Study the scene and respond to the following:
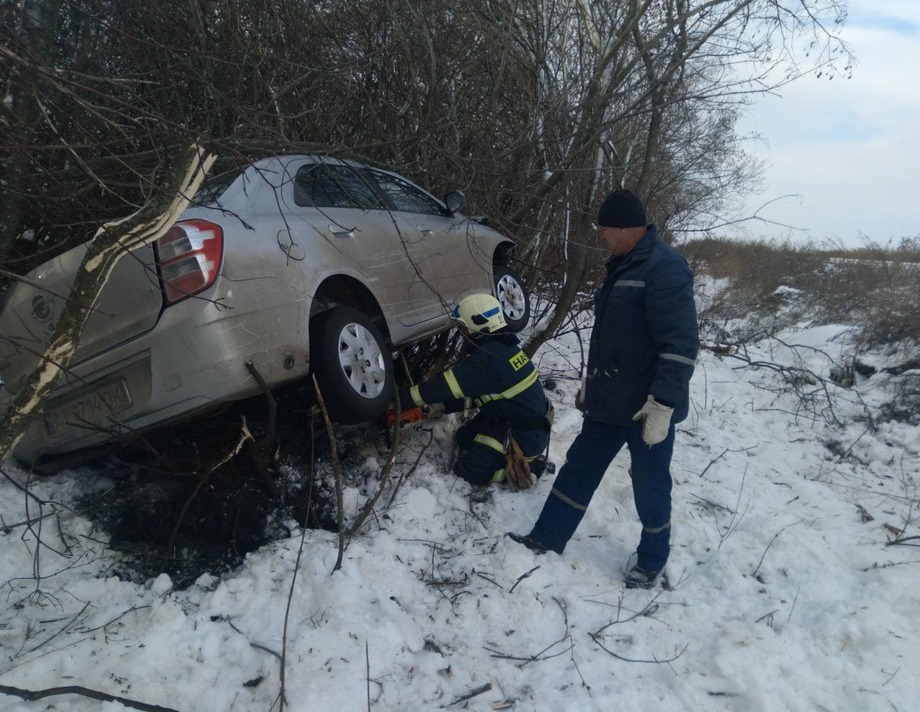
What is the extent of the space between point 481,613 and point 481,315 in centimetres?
176

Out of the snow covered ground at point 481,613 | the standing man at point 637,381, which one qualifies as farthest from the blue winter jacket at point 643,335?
the snow covered ground at point 481,613

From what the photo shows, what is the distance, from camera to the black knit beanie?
3.26 m

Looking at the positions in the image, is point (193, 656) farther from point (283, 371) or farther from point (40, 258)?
point (40, 258)

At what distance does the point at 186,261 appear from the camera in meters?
3.01

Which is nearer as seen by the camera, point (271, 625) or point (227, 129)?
point (271, 625)

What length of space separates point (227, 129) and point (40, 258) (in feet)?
7.15

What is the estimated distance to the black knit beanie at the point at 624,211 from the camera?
3.26 m

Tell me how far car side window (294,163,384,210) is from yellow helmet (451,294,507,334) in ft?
3.03

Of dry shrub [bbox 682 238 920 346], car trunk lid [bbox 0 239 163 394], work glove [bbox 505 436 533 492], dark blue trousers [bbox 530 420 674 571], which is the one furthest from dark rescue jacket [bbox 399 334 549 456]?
dry shrub [bbox 682 238 920 346]

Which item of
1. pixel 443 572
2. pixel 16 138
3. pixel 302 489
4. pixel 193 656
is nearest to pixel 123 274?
pixel 16 138

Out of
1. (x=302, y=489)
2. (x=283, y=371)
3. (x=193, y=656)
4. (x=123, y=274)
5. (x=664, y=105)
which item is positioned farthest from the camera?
(x=664, y=105)

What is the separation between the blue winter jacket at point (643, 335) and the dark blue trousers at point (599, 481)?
14cm

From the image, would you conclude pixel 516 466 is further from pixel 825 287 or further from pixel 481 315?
pixel 825 287

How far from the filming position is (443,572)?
3229 mm
